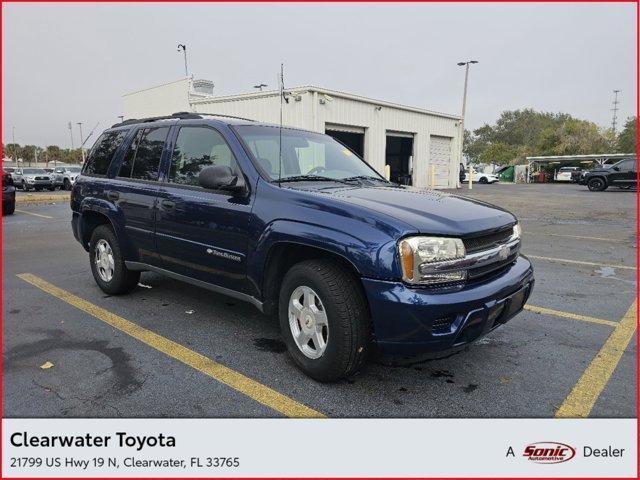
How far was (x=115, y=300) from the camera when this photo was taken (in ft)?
16.1

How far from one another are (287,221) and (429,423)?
5.07 ft

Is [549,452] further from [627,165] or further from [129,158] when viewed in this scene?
[627,165]

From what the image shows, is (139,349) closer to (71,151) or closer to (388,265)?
(388,265)

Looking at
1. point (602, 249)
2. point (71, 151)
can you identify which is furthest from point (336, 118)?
point (71, 151)

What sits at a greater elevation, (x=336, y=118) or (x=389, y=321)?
(x=336, y=118)

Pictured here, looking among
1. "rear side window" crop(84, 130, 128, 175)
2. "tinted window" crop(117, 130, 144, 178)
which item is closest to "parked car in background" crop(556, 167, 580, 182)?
"rear side window" crop(84, 130, 128, 175)

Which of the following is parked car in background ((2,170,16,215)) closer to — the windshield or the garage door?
the windshield

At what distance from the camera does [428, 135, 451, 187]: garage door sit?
86.3 ft

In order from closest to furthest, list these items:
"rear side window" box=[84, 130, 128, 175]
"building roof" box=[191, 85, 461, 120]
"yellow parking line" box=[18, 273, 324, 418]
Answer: "yellow parking line" box=[18, 273, 324, 418] → "rear side window" box=[84, 130, 128, 175] → "building roof" box=[191, 85, 461, 120]

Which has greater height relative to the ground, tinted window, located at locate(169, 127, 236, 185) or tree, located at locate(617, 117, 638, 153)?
tree, located at locate(617, 117, 638, 153)

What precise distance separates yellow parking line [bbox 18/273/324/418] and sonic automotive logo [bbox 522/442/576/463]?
1.15 metres

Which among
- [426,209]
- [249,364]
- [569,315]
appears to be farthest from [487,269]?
[569,315]

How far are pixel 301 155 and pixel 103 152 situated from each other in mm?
2550

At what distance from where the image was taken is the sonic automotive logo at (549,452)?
241cm
